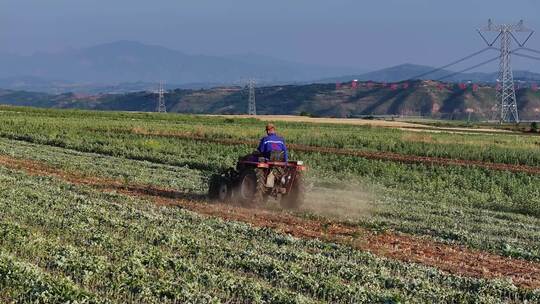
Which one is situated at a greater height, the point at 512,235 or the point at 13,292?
the point at 13,292

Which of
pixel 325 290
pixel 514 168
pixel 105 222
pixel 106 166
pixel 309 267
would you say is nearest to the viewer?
pixel 325 290

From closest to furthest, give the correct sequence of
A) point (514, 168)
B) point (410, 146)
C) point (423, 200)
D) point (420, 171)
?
1. point (423, 200)
2. point (420, 171)
3. point (514, 168)
4. point (410, 146)

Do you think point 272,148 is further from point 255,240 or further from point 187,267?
point 187,267

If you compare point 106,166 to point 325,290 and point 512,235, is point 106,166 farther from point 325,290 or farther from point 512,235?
point 325,290

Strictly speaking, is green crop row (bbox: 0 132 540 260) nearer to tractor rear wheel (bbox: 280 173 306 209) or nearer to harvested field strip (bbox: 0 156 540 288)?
tractor rear wheel (bbox: 280 173 306 209)

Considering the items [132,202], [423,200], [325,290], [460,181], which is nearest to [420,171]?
[460,181]

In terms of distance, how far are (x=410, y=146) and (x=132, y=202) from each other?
3125cm

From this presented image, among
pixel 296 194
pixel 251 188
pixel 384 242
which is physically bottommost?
pixel 384 242

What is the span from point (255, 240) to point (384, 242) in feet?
8.96

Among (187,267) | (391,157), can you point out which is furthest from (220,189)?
(391,157)

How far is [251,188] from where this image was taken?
18984mm

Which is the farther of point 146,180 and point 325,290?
point 146,180

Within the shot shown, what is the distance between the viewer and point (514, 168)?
36.9 metres

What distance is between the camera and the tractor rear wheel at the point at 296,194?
1945 cm
